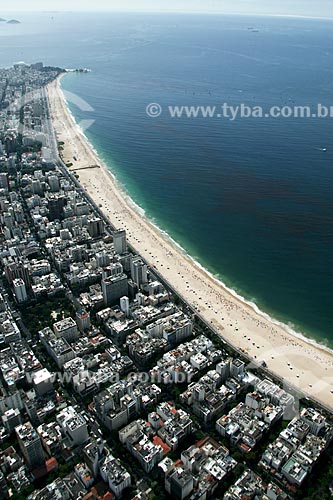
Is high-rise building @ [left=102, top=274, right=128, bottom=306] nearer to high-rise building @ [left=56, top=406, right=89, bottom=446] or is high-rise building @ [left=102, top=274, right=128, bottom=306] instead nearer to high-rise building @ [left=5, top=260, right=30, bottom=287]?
high-rise building @ [left=5, top=260, right=30, bottom=287]

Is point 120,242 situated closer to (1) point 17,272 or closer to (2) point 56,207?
(1) point 17,272

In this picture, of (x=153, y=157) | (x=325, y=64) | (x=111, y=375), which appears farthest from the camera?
(x=325, y=64)

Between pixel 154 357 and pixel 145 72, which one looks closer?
pixel 154 357

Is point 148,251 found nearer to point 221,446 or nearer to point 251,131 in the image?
point 221,446

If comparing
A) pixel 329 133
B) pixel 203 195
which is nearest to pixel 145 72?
pixel 329 133

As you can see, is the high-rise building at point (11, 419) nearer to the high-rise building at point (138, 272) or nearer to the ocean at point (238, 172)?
the high-rise building at point (138, 272)

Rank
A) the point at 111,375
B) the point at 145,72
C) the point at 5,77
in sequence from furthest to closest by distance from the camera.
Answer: the point at 145,72 → the point at 5,77 → the point at 111,375

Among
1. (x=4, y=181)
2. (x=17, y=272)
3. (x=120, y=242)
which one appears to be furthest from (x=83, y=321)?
(x=4, y=181)

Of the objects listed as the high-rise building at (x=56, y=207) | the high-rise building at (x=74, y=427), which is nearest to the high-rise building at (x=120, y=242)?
the high-rise building at (x=56, y=207)
